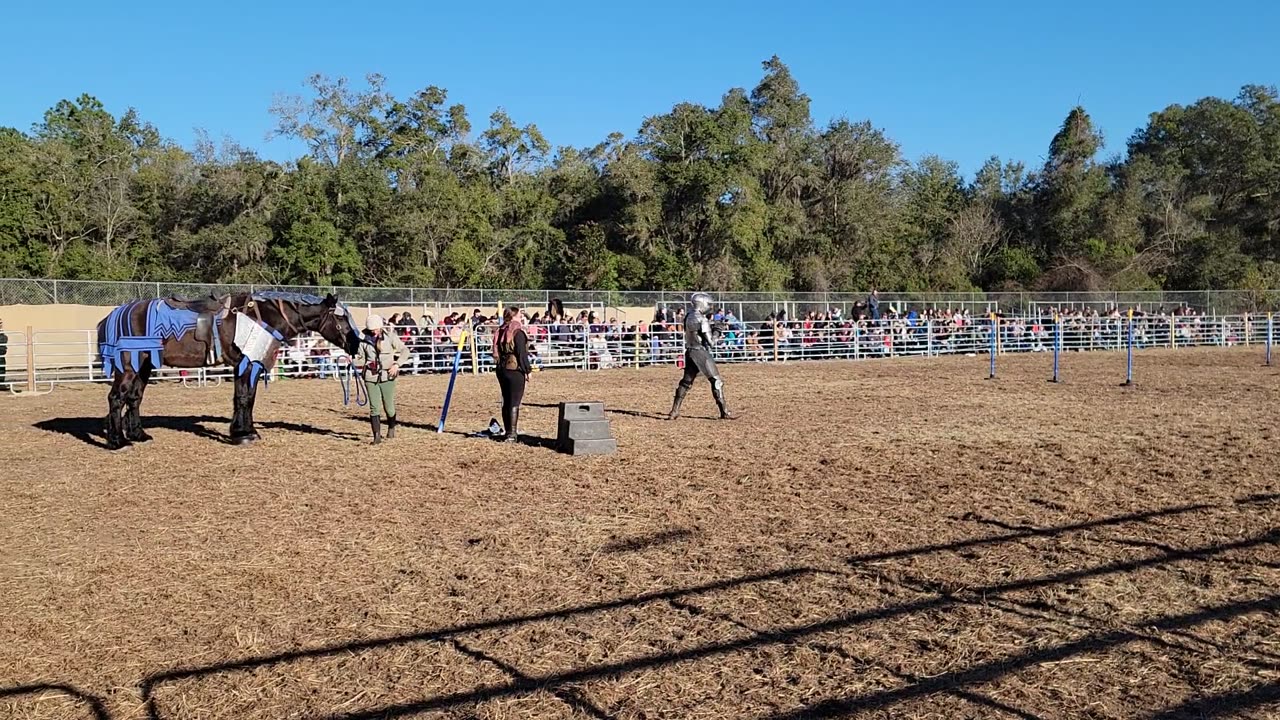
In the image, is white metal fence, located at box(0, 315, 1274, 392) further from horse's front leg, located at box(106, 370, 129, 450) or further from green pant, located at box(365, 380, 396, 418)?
green pant, located at box(365, 380, 396, 418)

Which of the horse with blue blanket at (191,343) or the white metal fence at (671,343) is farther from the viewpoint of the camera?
the white metal fence at (671,343)

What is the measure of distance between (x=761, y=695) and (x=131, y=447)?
33.1 ft

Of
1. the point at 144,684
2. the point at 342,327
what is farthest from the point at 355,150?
the point at 144,684

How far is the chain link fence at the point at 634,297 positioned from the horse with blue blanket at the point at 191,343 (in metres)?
4.95

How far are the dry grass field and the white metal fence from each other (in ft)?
30.9

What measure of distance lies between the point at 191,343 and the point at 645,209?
37205 millimetres

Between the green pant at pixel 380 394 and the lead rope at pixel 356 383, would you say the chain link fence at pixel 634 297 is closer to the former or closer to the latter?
the lead rope at pixel 356 383

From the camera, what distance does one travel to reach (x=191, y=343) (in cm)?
1198

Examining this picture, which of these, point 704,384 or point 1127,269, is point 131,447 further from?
point 1127,269

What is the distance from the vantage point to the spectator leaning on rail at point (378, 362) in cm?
1143

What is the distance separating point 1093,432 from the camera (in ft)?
38.7

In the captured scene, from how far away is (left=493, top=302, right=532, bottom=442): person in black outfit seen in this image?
37.4ft

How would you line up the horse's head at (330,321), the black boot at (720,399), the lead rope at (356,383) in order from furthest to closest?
the black boot at (720,399), the horse's head at (330,321), the lead rope at (356,383)

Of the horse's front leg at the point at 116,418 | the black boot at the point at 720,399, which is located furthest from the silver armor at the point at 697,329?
the horse's front leg at the point at 116,418
